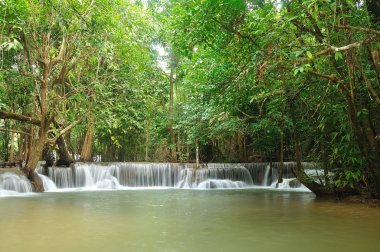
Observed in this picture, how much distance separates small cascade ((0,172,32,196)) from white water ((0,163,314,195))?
1416 millimetres

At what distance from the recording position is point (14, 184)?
1107 cm

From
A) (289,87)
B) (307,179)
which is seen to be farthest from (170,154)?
(289,87)

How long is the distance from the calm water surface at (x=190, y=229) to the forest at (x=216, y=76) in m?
1.51

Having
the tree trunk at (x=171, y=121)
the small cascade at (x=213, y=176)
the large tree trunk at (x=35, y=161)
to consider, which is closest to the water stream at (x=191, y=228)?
the large tree trunk at (x=35, y=161)

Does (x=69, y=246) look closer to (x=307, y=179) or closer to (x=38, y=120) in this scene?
(x=307, y=179)

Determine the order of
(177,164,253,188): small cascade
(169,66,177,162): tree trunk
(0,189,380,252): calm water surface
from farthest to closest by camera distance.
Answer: (169,66,177,162): tree trunk
(177,164,253,188): small cascade
(0,189,380,252): calm water surface

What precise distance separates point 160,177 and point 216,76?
27.4ft

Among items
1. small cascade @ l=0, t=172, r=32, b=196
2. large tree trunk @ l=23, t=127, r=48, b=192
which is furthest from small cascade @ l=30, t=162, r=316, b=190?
small cascade @ l=0, t=172, r=32, b=196

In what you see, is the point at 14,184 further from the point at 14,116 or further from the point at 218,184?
the point at 218,184

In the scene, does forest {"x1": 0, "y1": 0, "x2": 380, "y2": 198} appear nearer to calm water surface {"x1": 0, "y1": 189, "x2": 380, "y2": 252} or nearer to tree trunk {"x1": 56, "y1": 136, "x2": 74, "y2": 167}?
tree trunk {"x1": 56, "y1": 136, "x2": 74, "y2": 167}

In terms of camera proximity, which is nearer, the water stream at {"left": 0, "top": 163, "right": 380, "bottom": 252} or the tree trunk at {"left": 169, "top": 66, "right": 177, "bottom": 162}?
the water stream at {"left": 0, "top": 163, "right": 380, "bottom": 252}

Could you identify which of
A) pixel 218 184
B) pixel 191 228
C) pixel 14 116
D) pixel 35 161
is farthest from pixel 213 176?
pixel 191 228

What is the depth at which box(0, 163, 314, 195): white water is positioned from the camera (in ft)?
45.1

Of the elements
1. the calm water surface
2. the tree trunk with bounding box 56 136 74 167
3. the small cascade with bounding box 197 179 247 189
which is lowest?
the small cascade with bounding box 197 179 247 189
